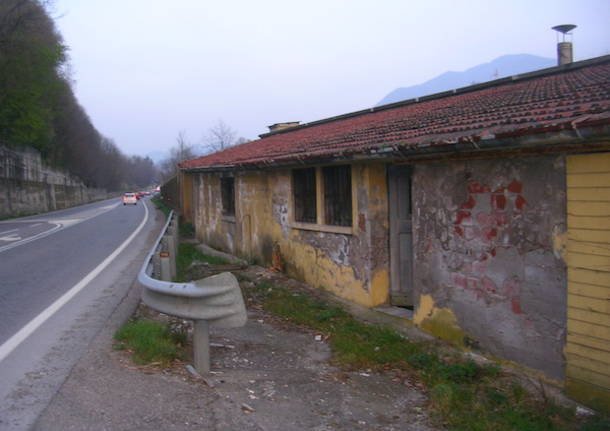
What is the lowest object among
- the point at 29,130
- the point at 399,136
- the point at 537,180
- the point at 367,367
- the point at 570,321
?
the point at 367,367

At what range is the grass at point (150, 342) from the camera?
4.91 m

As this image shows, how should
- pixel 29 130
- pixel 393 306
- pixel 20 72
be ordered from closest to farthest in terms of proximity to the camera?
pixel 393 306 → pixel 20 72 → pixel 29 130

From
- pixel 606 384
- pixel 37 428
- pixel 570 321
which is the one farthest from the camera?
pixel 570 321

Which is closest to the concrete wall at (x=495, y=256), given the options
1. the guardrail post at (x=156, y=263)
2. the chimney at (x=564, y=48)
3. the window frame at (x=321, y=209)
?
the window frame at (x=321, y=209)

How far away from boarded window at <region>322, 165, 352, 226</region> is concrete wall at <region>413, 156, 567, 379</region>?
185 cm

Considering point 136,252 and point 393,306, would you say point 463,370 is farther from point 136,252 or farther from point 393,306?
point 136,252

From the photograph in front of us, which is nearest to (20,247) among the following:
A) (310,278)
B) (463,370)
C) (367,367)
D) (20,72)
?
(310,278)

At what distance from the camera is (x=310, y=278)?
30.5ft

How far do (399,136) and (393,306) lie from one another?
2.45 meters

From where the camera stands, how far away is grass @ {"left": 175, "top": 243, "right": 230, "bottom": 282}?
1094 cm

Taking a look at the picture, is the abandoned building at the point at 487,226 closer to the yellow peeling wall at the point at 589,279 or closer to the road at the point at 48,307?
the yellow peeling wall at the point at 589,279

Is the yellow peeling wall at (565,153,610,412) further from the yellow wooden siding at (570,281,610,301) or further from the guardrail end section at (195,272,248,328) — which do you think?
the guardrail end section at (195,272,248,328)

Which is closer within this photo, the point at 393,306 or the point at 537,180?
the point at 537,180

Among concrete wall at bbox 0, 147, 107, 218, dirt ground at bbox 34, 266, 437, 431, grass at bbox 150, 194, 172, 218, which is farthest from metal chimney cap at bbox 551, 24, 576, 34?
concrete wall at bbox 0, 147, 107, 218
